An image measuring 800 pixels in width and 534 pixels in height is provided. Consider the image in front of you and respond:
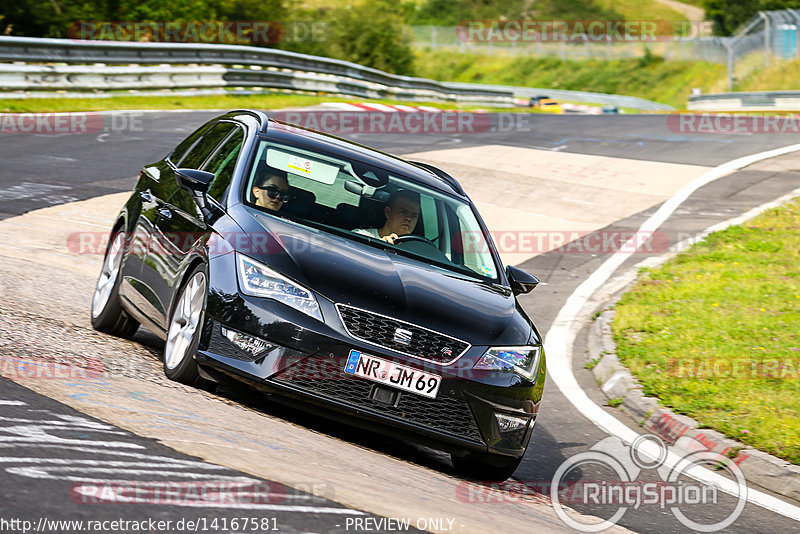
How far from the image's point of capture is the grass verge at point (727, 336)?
7.64 meters

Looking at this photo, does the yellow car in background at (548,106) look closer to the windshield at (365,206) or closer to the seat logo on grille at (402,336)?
the windshield at (365,206)

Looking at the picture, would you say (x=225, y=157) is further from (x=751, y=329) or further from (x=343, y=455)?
(x=751, y=329)

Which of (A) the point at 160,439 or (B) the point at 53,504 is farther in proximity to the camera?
(A) the point at 160,439

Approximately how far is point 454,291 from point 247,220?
129 centimetres

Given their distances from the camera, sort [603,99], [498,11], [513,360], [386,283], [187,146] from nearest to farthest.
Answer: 1. [386,283]
2. [513,360]
3. [187,146]
4. [603,99]
5. [498,11]

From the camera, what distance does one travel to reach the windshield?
21.4 ft

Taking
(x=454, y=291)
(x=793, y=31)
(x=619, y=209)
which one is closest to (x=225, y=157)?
(x=454, y=291)

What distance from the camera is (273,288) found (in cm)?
557

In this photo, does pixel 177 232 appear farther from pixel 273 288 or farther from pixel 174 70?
pixel 174 70

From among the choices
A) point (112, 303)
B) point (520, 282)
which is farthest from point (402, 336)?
point (112, 303)

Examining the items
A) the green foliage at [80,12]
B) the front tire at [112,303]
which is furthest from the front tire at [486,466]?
the green foliage at [80,12]

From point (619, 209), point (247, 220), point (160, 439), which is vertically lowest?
point (619, 209)

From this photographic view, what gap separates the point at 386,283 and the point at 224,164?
178cm

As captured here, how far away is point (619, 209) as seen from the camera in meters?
16.3
